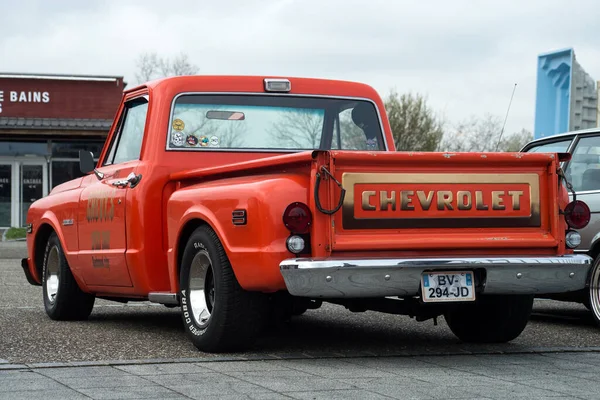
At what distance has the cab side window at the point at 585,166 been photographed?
9.34 meters

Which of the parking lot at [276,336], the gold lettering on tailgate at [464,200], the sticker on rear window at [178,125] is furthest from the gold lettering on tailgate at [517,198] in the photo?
the sticker on rear window at [178,125]

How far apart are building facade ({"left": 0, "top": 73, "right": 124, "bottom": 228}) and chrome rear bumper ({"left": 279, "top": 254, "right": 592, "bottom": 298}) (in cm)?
2511

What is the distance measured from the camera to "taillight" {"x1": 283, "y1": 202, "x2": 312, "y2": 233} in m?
6.36

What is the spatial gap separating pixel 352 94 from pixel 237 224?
2.60 metres

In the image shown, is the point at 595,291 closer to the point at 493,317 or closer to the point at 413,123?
the point at 493,317

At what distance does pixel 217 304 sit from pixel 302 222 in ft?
2.94

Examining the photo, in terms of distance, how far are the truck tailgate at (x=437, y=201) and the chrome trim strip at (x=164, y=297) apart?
1.69 m

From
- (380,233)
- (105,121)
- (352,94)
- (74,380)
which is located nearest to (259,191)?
(380,233)

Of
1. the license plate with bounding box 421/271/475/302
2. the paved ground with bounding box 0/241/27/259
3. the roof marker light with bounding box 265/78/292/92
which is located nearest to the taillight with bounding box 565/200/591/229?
the license plate with bounding box 421/271/475/302

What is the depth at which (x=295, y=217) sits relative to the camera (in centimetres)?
636

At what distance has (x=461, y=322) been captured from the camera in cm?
809

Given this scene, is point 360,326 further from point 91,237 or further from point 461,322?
point 91,237

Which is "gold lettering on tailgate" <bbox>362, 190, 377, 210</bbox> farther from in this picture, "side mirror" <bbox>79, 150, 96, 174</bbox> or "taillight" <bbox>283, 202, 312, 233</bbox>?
"side mirror" <bbox>79, 150, 96, 174</bbox>

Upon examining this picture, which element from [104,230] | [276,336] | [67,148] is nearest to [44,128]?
[67,148]
